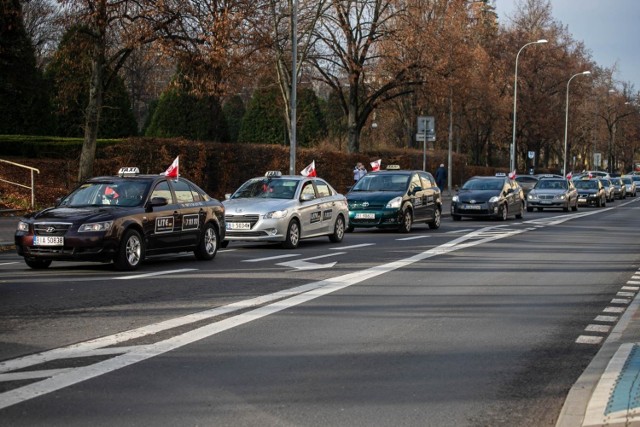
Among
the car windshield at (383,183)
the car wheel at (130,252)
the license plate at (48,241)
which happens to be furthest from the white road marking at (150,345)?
the car windshield at (383,183)

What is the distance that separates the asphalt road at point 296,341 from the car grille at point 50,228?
2.05 feet

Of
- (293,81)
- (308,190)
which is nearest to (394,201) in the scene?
(308,190)

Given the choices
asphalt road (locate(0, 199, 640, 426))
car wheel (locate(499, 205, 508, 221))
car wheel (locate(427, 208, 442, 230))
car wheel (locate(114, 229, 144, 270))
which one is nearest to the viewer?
asphalt road (locate(0, 199, 640, 426))

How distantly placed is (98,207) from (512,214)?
21786mm

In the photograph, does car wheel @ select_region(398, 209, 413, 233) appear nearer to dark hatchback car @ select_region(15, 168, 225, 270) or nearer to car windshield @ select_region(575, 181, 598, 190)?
dark hatchback car @ select_region(15, 168, 225, 270)

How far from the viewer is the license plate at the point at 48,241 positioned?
553 inches

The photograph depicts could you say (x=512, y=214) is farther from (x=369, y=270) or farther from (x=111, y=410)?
(x=111, y=410)

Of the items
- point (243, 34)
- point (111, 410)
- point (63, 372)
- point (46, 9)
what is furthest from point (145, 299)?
point (46, 9)

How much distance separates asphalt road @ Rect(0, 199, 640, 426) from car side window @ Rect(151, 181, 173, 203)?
1200 millimetres

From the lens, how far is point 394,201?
25219 millimetres

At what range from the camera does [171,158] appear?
31281 millimetres

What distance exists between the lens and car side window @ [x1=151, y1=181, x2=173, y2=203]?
51.9 feet

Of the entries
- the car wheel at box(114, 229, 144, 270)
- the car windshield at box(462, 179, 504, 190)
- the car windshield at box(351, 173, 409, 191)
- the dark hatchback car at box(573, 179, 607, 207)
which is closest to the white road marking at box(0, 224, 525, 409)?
the car wheel at box(114, 229, 144, 270)

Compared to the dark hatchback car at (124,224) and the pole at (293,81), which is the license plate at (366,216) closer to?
the pole at (293,81)
